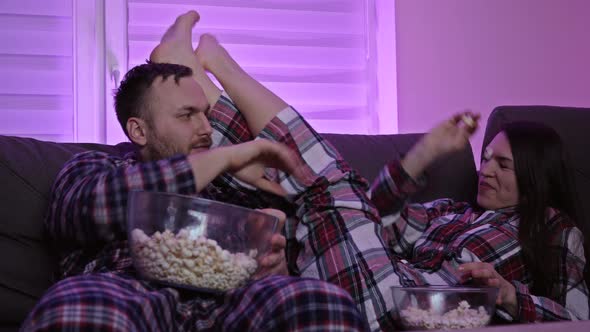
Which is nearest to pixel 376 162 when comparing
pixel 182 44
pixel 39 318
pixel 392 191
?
pixel 392 191

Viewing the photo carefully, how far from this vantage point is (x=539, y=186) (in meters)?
1.75

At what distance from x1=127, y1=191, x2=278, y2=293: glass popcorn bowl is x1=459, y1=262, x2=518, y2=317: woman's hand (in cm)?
55

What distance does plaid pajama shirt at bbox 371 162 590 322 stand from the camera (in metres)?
1.45

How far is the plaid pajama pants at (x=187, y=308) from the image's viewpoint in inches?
34.1

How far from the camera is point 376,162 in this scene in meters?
1.85

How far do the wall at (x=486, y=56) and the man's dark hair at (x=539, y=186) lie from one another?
712 millimetres

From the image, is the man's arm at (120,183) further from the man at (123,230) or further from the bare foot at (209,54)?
the bare foot at (209,54)

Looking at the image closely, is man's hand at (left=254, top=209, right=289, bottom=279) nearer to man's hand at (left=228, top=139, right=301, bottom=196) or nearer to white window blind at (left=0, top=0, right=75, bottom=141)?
man's hand at (left=228, top=139, right=301, bottom=196)

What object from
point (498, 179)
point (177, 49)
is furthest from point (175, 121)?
point (498, 179)

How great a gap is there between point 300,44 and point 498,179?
1.00 m

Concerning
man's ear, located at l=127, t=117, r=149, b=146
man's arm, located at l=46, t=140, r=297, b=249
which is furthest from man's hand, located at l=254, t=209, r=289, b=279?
man's ear, located at l=127, t=117, r=149, b=146

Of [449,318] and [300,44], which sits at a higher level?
Answer: [300,44]

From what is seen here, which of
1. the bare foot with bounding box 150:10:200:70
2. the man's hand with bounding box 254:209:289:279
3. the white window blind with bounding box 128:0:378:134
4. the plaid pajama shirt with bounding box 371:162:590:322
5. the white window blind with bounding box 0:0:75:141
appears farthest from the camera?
the white window blind with bounding box 128:0:378:134

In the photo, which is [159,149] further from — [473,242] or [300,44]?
[300,44]
